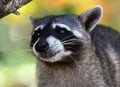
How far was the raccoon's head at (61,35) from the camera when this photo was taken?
10.1 m

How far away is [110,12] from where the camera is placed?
17.9 metres

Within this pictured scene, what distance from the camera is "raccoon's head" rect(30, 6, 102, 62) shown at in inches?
397

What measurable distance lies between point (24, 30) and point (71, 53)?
595cm

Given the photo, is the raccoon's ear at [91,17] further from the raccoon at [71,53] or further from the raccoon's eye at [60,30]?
the raccoon's eye at [60,30]

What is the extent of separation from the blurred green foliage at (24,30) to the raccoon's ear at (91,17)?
3320 millimetres

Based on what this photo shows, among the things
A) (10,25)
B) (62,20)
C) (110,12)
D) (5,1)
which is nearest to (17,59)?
(10,25)

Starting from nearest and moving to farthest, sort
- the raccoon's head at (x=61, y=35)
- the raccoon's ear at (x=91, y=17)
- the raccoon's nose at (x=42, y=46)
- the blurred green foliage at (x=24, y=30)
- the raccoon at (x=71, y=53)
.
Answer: the raccoon's nose at (x=42, y=46), the raccoon's head at (x=61, y=35), the raccoon at (x=71, y=53), the raccoon's ear at (x=91, y=17), the blurred green foliage at (x=24, y=30)

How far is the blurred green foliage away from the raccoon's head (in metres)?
3.34

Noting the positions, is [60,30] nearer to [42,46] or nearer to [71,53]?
[71,53]

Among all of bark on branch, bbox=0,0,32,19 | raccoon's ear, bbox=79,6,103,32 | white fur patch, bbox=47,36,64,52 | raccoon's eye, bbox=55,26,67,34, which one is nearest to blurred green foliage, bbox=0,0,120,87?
raccoon's ear, bbox=79,6,103,32

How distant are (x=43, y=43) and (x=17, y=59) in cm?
536

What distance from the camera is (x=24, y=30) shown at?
16.3 metres

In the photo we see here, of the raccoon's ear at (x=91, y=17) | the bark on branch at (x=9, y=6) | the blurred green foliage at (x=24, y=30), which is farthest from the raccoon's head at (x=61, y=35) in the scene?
the blurred green foliage at (x=24, y=30)

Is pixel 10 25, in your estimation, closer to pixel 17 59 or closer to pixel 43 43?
pixel 17 59
